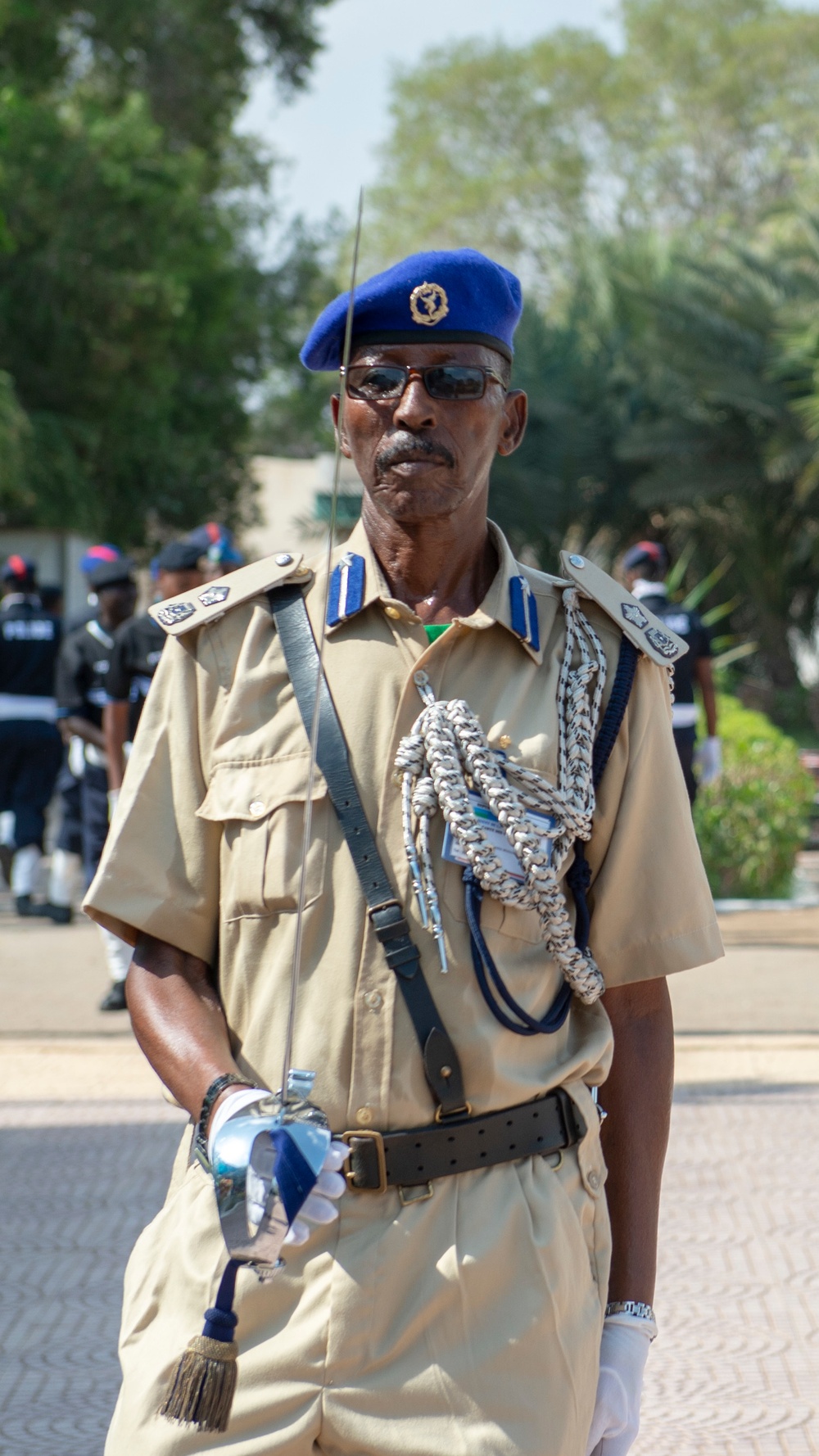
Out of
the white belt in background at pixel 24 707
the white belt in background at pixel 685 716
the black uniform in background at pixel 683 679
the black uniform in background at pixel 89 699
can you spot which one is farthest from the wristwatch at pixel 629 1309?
the white belt in background at pixel 24 707

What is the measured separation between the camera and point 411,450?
217 centimetres

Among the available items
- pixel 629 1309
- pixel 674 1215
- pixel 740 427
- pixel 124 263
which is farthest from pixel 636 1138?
pixel 124 263

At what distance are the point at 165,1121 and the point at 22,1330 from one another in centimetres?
169

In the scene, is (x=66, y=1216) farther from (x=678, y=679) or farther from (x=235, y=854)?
(x=678, y=679)

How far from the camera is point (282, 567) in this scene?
222 centimetres

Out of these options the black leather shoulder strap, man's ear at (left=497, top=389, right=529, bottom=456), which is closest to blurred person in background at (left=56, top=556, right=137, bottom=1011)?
man's ear at (left=497, top=389, right=529, bottom=456)

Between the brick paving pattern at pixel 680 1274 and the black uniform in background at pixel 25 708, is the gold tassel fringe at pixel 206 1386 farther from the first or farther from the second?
the black uniform in background at pixel 25 708

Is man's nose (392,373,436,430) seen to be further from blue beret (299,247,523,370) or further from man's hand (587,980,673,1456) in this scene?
man's hand (587,980,673,1456)

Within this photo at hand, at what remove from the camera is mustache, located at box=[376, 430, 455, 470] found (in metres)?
2.17

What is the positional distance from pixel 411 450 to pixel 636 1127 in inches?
36.3

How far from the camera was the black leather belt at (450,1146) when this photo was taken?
191 centimetres

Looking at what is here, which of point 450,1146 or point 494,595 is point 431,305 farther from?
point 450,1146

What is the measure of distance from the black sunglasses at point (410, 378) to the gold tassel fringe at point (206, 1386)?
114 cm

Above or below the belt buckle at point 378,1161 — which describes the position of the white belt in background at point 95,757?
below
